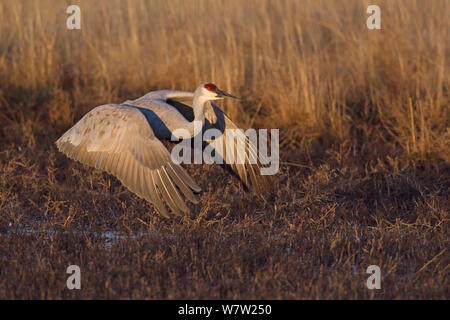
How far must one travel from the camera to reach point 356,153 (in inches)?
281

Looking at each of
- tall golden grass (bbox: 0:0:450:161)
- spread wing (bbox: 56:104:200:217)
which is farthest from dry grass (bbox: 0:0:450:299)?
spread wing (bbox: 56:104:200:217)

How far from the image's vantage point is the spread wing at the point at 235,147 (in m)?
Result: 5.75

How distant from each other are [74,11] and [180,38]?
142 centimetres

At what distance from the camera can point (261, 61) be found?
27.3 ft

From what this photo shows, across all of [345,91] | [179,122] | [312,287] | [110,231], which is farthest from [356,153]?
[312,287]

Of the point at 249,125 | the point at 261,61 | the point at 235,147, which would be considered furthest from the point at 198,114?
the point at 261,61

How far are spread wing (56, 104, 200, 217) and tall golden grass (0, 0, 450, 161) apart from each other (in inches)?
98.7

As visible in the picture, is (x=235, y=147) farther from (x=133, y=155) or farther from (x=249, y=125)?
(x=249, y=125)

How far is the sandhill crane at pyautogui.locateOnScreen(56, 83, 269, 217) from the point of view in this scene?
484 centimetres

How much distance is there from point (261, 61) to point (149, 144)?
3615mm

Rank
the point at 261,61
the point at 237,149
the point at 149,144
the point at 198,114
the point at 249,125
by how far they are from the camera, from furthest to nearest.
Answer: the point at 261,61 → the point at 249,125 → the point at 237,149 → the point at 198,114 → the point at 149,144

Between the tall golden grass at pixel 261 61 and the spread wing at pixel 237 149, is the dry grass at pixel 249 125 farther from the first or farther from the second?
the spread wing at pixel 237 149

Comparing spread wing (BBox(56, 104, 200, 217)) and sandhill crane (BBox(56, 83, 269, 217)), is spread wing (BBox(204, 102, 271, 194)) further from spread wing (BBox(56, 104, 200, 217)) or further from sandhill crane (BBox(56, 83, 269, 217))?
spread wing (BBox(56, 104, 200, 217))
